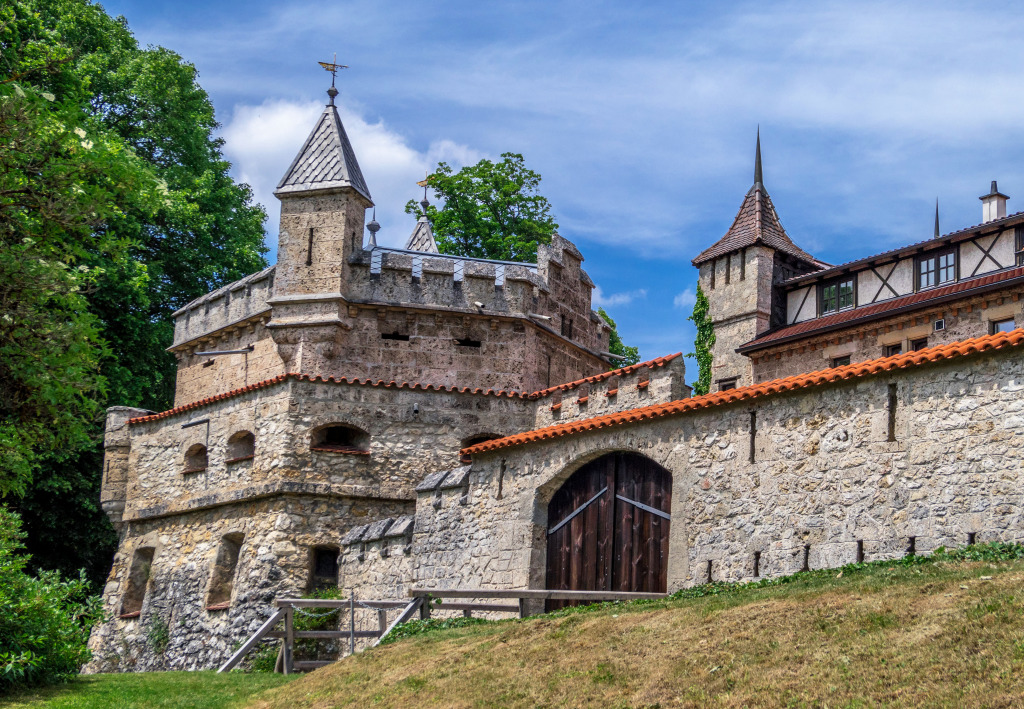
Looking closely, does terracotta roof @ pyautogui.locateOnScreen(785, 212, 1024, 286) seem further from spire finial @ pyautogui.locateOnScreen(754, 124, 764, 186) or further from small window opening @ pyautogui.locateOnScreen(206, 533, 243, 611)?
small window opening @ pyautogui.locateOnScreen(206, 533, 243, 611)

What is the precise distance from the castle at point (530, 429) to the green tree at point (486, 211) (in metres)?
7.28

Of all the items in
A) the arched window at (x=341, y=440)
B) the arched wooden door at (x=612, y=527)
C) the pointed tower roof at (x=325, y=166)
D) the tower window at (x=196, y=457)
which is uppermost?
the pointed tower roof at (x=325, y=166)

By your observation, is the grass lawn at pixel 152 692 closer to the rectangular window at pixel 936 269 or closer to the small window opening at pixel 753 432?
the small window opening at pixel 753 432

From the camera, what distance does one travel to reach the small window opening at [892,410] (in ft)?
44.4

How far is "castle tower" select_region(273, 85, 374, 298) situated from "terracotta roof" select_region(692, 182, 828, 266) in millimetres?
9498

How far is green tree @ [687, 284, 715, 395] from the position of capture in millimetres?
28516

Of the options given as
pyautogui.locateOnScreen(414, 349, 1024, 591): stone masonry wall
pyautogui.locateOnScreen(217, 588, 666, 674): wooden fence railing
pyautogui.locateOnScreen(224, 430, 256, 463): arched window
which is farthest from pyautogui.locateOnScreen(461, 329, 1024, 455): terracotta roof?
pyautogui.locateOnScreen(224, 430, 256, 463): arched window

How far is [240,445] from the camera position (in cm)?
2231

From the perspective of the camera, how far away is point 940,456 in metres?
13.1

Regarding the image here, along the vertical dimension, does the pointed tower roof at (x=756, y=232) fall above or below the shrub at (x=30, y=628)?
above

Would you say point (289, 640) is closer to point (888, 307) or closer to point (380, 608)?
point (380, 608)

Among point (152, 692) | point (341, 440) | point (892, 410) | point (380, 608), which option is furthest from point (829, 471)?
point (341, 440)

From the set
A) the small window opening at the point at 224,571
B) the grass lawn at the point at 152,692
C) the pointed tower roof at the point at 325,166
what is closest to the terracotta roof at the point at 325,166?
the pointed tower roof at the point at 325,166

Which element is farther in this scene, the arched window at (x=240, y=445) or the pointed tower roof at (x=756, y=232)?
the pointed tower roof at (x=756, y=232)
